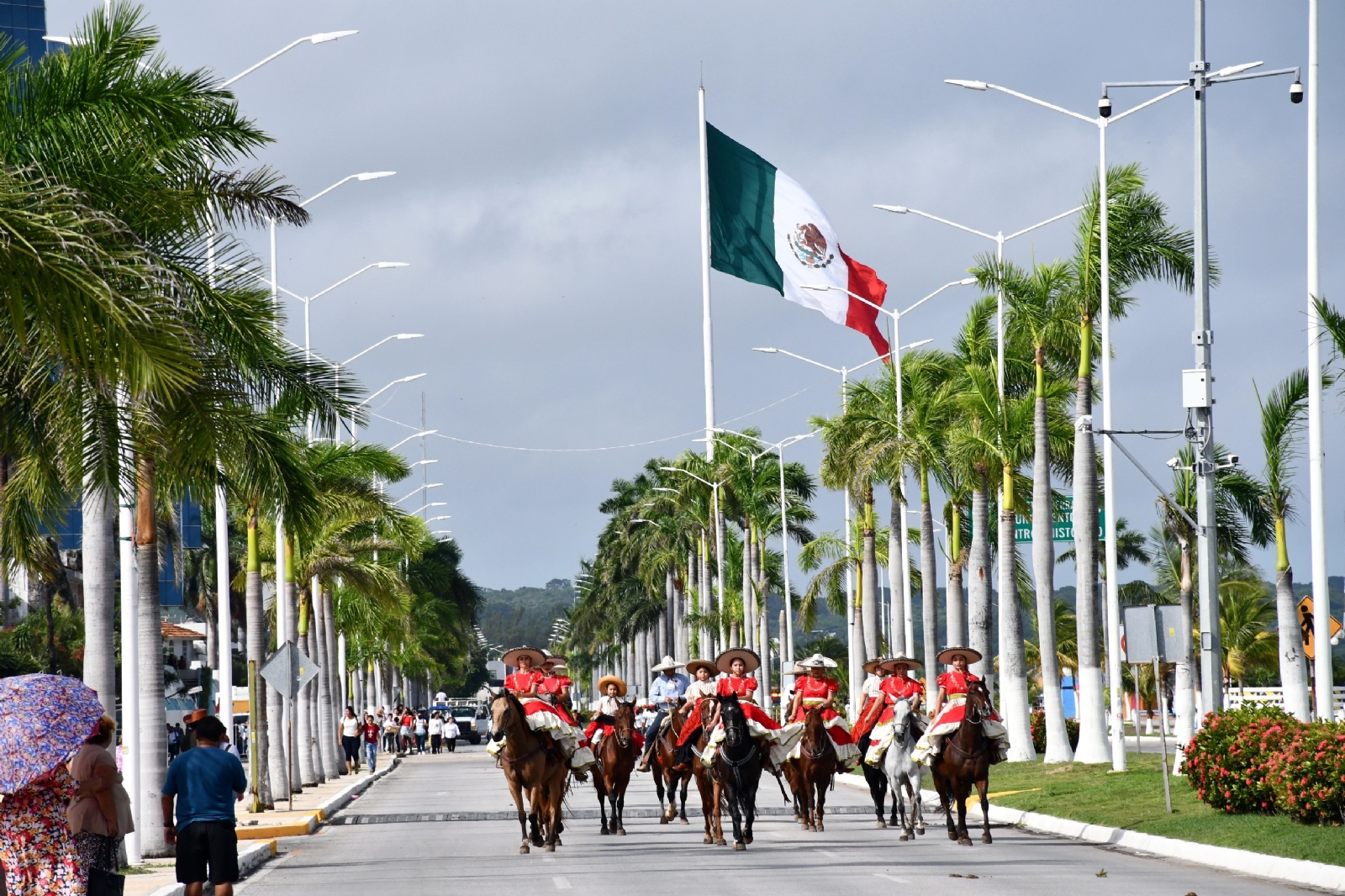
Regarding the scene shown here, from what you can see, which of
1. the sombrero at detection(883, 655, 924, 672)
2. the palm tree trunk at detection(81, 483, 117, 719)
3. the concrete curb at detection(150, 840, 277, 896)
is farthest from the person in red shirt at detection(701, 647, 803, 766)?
the palm tree trunk at detection(81, 483, 117, 719)

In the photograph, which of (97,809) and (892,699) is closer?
(97,809)

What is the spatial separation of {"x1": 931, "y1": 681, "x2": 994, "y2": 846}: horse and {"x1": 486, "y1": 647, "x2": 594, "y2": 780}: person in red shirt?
4570 mm

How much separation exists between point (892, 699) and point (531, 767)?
527cm

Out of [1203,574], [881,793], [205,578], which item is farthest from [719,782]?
[205,578]

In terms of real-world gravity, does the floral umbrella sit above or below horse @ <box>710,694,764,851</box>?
above

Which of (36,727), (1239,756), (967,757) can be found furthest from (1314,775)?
(36,727)

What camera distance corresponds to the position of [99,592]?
21.4 meters

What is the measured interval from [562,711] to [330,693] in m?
31.0

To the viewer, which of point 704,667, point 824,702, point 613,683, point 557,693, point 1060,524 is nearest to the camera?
point 557,693

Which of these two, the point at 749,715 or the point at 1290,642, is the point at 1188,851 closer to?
the point at 749,715

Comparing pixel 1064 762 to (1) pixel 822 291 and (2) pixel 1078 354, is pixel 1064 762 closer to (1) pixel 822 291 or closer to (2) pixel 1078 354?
(2) pixel 1078 354

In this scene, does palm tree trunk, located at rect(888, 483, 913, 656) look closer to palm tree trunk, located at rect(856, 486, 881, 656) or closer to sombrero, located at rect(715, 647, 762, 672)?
palm tree trunk, located at rect(856, 486, 881, 656)

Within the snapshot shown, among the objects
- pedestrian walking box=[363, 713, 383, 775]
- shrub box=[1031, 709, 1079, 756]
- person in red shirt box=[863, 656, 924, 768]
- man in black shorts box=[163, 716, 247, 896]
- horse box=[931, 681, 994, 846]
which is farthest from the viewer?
pedestrian walking box=[363, 713, 383, 775]

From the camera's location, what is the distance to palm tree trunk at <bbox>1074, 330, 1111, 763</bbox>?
35781 millimetres
